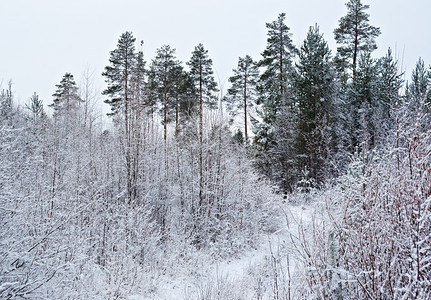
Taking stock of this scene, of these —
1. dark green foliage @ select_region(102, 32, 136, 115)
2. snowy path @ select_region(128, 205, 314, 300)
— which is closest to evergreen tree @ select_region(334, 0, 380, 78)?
→ dark green foliage @ select_region(102, 32, 136, 115)

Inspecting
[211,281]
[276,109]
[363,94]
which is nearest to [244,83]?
Result: [276,109]

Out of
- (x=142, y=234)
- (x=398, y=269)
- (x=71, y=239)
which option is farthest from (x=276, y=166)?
(x=398, y=269)

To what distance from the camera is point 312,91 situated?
17.8 metres

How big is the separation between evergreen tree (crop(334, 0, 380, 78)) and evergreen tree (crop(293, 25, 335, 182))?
19.9ft

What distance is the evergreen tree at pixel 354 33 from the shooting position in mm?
22609

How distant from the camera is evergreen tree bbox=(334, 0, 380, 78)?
2261 centimetres

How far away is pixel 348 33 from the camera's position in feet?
76.3

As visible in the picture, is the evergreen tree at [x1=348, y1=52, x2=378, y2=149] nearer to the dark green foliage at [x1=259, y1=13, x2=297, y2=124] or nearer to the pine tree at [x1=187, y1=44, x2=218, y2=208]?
the dark green foliage at [x1=259, y1=13, x2=297, y2=124]

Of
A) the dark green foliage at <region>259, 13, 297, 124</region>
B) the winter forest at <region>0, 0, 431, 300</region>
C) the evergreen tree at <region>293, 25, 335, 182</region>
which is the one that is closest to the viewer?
the winter forest at <region>0, 0, 431, 300</region>

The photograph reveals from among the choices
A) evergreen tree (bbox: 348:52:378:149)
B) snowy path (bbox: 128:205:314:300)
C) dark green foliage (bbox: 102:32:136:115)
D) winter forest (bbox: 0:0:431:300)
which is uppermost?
dark green foliage (bbox: 102:32:136:115)

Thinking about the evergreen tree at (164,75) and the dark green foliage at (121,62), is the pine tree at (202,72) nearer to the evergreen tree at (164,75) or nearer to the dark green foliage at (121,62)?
the evergreen tree at (164,75)

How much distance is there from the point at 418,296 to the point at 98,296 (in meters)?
4.98

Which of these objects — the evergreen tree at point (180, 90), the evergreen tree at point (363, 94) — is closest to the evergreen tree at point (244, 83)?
the evergreen tree at point (180, 90)

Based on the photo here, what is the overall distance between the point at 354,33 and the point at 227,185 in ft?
64.1
